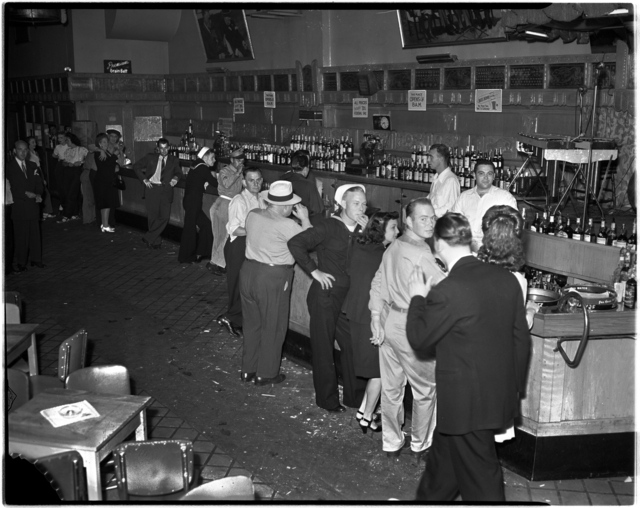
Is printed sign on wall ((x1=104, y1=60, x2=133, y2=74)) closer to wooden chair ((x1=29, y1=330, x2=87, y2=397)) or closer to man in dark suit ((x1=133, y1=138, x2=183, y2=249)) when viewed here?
man in dark suit ((x1=133, y1=138, x2=183, y2=249))

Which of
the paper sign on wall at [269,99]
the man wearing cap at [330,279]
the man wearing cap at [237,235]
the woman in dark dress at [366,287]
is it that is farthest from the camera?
the paper sign on wall at [269,99]

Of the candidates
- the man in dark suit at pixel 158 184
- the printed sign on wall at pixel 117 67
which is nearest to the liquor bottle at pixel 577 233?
the man in dark suit at pixel 158 184

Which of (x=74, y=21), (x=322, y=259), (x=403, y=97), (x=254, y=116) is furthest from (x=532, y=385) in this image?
(x=74, y=21)

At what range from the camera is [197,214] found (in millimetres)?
10516

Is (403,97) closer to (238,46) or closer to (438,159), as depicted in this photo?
(438,159)

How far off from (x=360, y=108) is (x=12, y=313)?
7425 millimetres

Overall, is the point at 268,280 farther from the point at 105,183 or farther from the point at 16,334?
the point at 105,183

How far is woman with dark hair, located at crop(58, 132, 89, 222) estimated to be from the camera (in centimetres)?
1416

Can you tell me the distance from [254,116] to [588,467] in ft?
37.9

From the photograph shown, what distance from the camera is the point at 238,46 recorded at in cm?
1501

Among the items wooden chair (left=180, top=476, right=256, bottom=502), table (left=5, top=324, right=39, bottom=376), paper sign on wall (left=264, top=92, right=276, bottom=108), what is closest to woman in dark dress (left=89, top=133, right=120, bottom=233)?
paper sign on wall (left=264, top=92, right=276, bottom=108)

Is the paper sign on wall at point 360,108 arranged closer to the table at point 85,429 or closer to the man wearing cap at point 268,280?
the man wearing cap at point 268,280

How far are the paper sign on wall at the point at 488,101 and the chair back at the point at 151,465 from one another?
732cm

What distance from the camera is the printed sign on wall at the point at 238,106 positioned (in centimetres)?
1511
